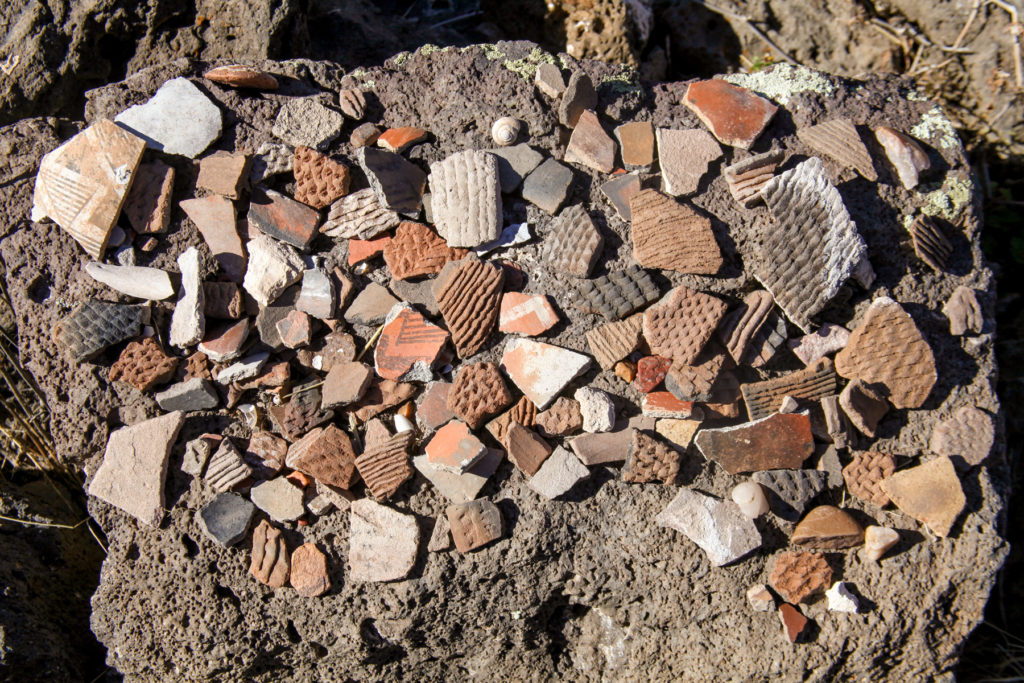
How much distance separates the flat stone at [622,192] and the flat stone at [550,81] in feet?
0.92

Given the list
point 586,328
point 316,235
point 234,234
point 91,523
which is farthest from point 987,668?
point 91,523

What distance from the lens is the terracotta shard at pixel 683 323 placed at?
5.34 ft

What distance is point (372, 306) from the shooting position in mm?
1731

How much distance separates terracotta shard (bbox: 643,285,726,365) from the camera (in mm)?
1629

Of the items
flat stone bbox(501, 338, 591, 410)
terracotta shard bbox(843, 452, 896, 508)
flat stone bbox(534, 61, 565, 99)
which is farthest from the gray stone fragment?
Result: terracotta shard bbox(843, 452, 896, 508)

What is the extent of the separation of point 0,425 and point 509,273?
1.53 m

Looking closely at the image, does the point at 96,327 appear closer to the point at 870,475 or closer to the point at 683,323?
the point at 683,323

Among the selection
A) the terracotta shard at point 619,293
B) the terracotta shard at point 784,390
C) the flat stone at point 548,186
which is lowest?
the terracotta shard at point 784,390

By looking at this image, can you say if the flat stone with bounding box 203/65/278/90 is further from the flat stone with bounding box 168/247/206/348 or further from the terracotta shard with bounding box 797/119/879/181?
the terracotta shard with bounding box 797/119/879/181

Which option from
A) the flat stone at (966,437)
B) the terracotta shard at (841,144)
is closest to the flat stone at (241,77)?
the terracotta shard at (841,144)

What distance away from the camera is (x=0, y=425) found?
2090 mm

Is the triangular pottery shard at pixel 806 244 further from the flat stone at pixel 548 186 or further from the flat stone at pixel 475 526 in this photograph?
the flat stone at pixel 475 526

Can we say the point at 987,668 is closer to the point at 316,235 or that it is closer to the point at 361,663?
the point at 361,663

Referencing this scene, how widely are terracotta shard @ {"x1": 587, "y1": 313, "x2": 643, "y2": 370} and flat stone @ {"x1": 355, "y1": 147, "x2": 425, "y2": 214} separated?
0.34 m
